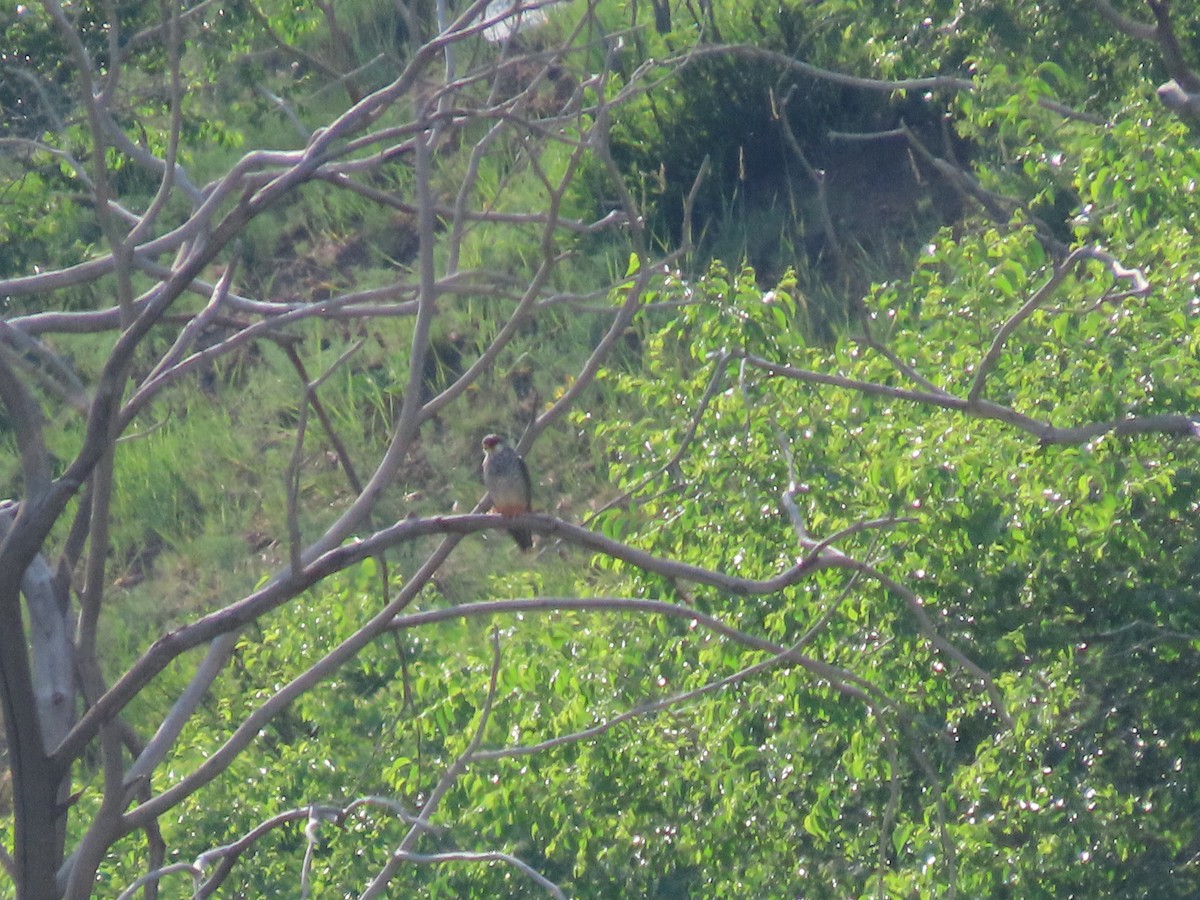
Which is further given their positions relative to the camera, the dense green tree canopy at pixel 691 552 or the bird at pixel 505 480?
the bird at pixel 505 480

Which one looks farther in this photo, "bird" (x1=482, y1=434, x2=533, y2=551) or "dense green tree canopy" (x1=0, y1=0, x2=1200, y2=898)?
"bird" (x1=482, y1=434, x2=533, y2=551)

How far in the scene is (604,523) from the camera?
643 centimetres

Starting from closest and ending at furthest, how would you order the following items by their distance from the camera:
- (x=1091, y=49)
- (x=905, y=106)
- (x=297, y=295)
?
(x=1091, y=49) → (x=905, y=106) → (x=297, y=295)

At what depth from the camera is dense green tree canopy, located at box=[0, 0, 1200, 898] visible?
11.6ft

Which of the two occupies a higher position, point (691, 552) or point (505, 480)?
point (505, 480)

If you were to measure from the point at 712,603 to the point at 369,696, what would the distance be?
2.71 metres

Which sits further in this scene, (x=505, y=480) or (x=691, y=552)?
(x=505, y=480)

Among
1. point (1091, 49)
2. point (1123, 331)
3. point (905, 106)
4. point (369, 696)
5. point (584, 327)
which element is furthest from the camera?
point (905, 106)

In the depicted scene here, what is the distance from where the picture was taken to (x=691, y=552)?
6160 mm

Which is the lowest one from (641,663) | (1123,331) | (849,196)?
(849,196)

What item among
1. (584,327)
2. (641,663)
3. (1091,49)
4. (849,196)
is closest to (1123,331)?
(641,663)

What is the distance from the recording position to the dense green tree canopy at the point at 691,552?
353 centimetres

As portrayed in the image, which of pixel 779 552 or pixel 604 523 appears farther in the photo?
pixel 604 523

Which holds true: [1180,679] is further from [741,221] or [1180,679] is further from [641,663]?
[741,221]
